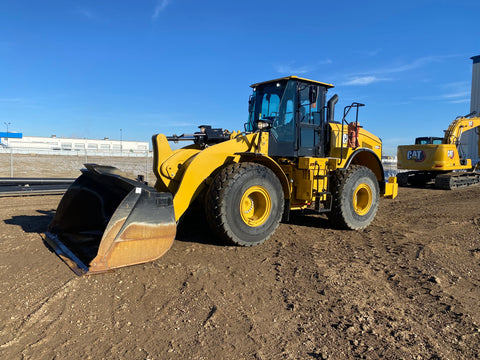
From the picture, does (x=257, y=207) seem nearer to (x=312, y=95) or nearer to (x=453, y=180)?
(x=312, y=95)

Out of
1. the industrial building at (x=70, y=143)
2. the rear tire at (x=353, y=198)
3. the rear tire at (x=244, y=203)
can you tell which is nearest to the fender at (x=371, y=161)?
the rear tire at (x=353, y=198)

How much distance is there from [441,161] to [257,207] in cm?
1225

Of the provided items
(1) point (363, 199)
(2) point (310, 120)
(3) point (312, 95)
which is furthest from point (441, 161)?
(3) point (312, 95)

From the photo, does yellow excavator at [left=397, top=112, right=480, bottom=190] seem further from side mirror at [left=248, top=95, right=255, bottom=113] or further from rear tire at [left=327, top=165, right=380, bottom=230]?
side mirror at [left=248, top=95, right=255, bottom=113]

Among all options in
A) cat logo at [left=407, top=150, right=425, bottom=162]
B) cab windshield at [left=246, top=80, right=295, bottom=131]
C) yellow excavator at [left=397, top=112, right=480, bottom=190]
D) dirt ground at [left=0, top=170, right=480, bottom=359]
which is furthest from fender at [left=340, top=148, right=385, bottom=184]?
cat logo at [left=407, top=150, right=425, bottom=162]

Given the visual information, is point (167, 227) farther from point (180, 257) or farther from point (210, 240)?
point (210, 240)

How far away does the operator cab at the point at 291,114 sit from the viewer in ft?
20.0

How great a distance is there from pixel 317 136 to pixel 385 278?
324cm

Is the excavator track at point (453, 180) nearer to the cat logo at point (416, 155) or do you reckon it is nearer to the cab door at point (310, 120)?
the cat logo at point (416, 155)

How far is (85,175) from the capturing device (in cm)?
588

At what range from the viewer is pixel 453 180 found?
14.7 m

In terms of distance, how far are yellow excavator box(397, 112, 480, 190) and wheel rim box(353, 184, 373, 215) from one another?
375 inches

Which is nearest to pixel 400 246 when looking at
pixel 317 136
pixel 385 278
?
pixel 385 278

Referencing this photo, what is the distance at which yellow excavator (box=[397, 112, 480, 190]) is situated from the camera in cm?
1476
